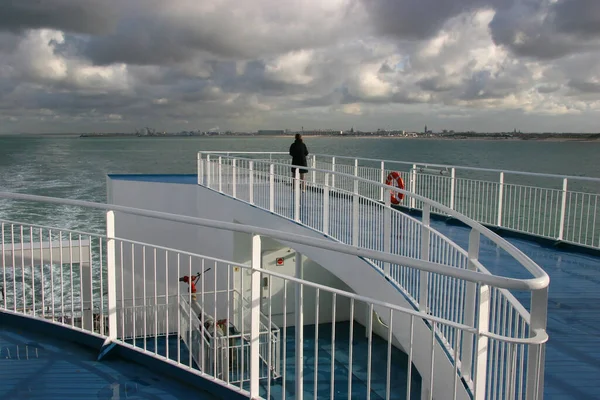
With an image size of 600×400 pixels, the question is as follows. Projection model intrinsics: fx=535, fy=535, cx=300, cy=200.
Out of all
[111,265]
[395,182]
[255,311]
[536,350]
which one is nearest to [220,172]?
[395,182]

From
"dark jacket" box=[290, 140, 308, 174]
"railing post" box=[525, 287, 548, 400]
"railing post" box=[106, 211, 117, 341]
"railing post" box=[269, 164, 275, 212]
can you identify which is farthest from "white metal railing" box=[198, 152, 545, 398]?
"railing post" box=[106, 211, 117, 341]

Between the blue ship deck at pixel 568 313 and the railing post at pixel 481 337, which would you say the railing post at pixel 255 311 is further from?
the blue ship deck at pixel 568 313

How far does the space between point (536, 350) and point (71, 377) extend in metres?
3.50

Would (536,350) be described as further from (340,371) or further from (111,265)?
(340,371)

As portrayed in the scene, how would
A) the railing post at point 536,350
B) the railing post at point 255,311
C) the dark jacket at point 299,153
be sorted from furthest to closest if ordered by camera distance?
the dark jacket at point 299,153 < the railing post at point 255,311 < the railing post at point 536,350

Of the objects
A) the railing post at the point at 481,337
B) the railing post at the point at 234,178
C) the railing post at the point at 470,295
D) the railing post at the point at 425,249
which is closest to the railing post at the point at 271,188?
the railing post at the point at 234,178

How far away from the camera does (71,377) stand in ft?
13.9

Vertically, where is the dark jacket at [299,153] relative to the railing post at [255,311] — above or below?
above

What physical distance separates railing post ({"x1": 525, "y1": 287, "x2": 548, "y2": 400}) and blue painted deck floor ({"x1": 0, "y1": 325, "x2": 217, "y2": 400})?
242cm

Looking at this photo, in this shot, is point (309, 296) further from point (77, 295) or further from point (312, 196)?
point (77, 295)

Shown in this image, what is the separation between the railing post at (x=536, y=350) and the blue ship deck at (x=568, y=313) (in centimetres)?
226

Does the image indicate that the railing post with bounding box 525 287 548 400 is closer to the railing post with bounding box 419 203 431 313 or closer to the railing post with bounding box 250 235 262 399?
the railing post with bounding box 250 235 262 399

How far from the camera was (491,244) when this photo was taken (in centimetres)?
975

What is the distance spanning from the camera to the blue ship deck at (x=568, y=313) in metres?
4.60
